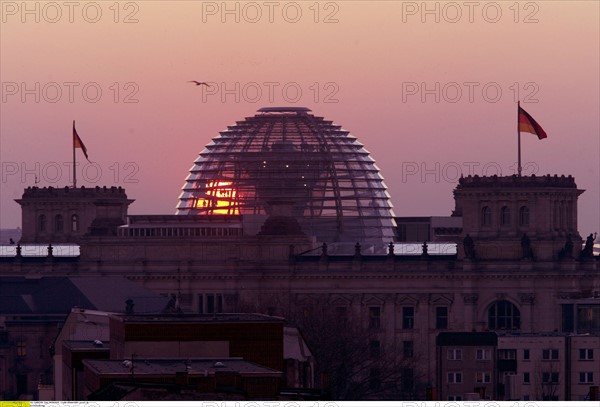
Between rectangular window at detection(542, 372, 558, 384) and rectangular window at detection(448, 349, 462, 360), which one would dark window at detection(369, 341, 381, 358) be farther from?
rectangular window at detection(542, 372, 558, 384)

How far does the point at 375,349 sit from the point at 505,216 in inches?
1301

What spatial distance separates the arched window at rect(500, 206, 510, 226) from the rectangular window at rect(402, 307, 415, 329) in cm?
809

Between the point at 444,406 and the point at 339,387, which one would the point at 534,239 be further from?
the point at 444,406

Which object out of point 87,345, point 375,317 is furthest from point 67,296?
point 87,345

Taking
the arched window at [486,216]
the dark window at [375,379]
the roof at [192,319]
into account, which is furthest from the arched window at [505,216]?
the roof at [192,319]

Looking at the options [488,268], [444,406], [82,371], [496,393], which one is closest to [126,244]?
[488,268]

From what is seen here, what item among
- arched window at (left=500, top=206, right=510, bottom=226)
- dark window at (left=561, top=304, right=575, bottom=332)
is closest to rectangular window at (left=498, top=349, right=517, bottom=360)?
dark window at (left=561, top=304, right=575, bottom=332)

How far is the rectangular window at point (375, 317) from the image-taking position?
7357 inches

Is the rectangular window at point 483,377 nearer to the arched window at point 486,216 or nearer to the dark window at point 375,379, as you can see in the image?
the dark window at point 375,379

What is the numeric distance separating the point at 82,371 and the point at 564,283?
90.2 m

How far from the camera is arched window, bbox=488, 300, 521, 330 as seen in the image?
18812 centimetres

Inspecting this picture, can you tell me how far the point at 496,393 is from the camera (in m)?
134

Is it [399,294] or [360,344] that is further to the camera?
[399,294]

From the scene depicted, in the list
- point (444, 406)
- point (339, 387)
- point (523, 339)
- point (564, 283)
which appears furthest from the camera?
point (564, 283)
